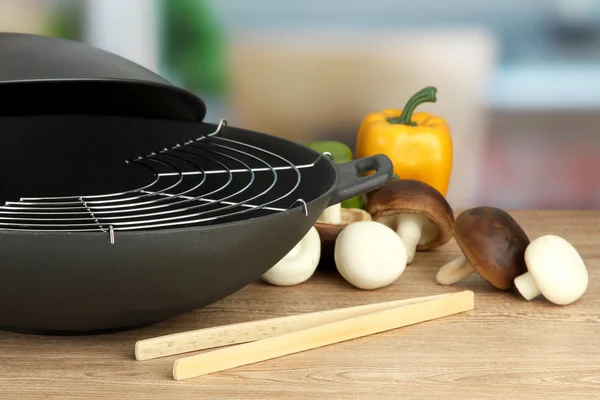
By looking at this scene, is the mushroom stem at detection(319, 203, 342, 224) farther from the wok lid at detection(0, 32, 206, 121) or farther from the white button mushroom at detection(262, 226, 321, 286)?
the wok lid at detection(0, 32, 206, 121)

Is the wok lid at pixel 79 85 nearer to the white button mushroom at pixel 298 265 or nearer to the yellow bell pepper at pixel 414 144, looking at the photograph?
the white button mushroom at pixel 298 265

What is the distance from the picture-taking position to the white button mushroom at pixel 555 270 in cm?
109

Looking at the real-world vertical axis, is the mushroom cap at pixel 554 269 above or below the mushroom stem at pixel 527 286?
above

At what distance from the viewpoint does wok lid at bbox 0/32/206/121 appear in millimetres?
910

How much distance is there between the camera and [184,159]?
1231mm

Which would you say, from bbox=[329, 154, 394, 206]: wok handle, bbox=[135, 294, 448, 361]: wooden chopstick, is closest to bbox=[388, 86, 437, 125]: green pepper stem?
bbox=[329, 154, 394, 206]: wok handle

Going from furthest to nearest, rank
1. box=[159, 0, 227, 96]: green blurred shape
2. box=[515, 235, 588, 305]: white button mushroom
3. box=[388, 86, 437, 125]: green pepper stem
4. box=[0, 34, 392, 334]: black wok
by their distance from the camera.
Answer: box=[159, 0, 227, 96]: green blurred shape → box=[388, 86, 437, 125]: green pepper stem → box=[515, 235, 588, 305]: white button mushroom → box=[0, 34, 392, 334]: black wok

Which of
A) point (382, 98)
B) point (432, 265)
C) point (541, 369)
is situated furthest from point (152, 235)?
point (382, 98)

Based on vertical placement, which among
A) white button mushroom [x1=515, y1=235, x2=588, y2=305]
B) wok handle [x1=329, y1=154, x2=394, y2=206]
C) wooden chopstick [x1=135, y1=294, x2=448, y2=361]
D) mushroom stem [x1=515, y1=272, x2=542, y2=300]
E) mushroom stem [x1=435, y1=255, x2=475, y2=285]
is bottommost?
wooden chopstick [x1=135, y1=294, x2=448, y2=361]

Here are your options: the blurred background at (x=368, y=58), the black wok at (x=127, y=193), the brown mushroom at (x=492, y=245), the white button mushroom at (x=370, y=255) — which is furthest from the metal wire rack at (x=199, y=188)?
the blurred background at (x=368, y=58)

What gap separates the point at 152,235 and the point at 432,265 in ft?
1.87

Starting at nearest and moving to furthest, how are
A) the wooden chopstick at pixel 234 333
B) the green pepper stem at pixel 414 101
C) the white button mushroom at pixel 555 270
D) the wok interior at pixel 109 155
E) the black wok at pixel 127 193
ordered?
the black wok at pixel 127 193 < the wooden chopstick at pixel 234 333 < the white button mushroom at pixel 555 270 < the wok interior at pixel 109 155 < the green pepper stem at pixel 414 101

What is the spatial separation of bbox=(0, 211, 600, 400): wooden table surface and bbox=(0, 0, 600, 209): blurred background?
0.52 m

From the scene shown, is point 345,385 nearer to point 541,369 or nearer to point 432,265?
point 541,369
